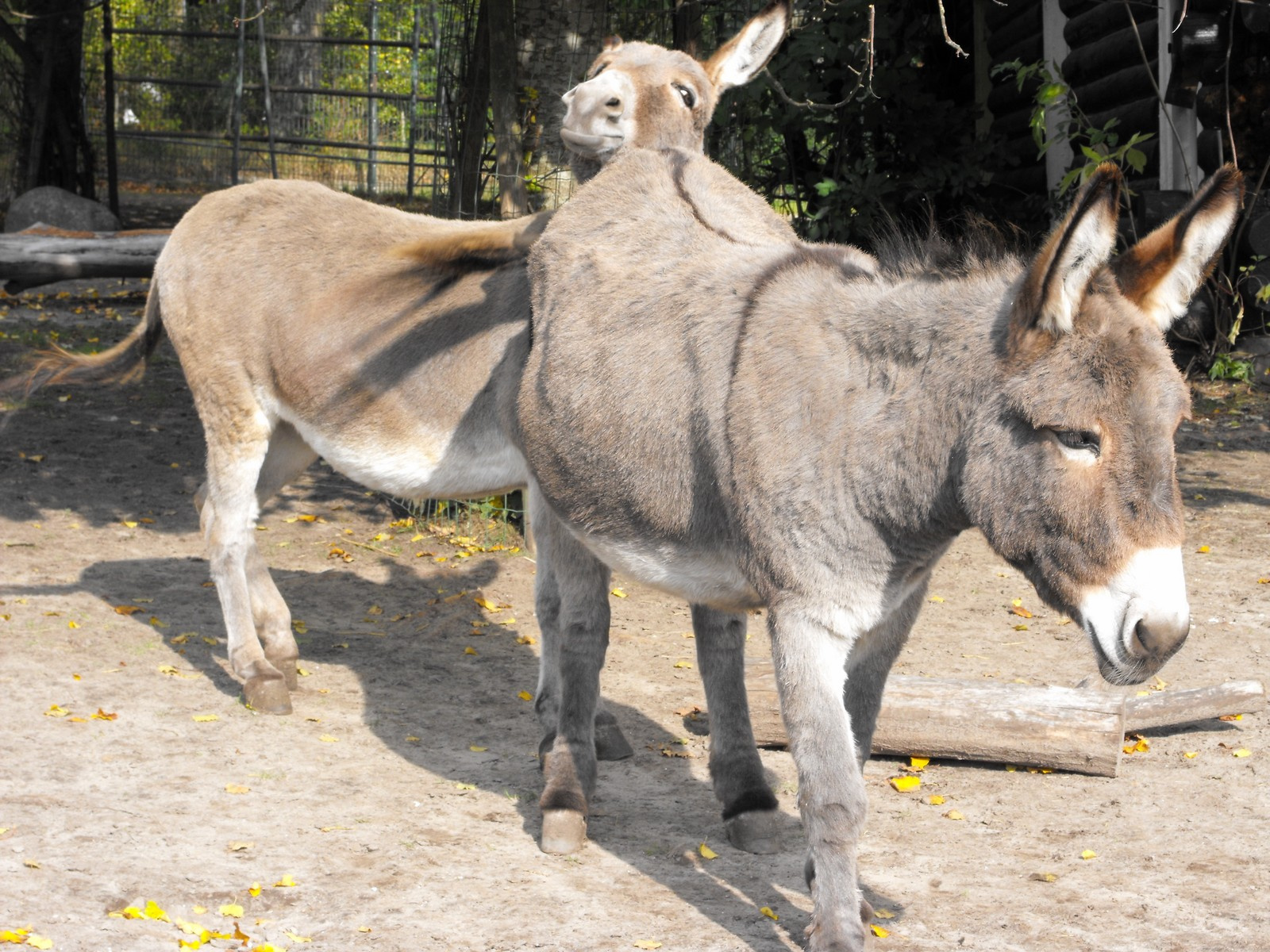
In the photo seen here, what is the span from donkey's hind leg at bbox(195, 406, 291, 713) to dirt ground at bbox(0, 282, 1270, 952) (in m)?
0.24

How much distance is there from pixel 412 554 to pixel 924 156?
5.83 metres

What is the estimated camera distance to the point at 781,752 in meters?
4.46

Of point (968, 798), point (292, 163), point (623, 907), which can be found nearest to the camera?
point (623, 907)

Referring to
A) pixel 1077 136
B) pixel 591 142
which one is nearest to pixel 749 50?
pixel 591 142

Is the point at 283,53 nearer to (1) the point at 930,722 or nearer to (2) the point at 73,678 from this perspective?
(2) the point at 73,678

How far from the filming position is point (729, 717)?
3768 mm

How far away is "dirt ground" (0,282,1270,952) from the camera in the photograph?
3182 millimetres

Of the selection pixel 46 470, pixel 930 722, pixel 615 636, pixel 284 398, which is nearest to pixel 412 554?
pixel 615 636

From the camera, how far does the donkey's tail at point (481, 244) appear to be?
14.3 ft

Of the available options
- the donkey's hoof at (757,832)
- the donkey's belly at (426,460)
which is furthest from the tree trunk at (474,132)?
the donkey's hoof at (757,832)

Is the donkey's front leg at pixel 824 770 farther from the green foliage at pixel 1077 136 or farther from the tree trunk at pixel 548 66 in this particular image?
the green foliage at pixel 1077 136

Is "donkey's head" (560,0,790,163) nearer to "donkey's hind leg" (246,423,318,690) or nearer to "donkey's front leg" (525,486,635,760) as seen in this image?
"donkey's front leg" (525,486,635,760)

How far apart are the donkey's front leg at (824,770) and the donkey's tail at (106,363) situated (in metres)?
3.77

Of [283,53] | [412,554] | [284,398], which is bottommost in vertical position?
[412,554]
